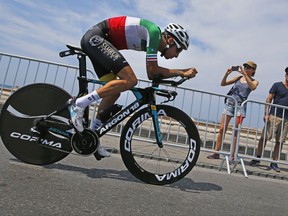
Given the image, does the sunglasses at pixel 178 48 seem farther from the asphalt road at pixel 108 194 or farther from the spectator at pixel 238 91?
the spectator at pixel 238 91

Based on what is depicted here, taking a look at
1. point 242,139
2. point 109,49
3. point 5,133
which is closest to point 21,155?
point 5,133

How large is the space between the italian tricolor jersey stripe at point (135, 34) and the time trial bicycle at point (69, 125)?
1.19ft

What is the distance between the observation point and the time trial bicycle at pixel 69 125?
2.95 m

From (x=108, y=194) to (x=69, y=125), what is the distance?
3.16 ft

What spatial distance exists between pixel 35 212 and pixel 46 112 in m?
1.51

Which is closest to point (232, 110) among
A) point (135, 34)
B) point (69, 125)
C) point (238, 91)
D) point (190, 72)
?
point (238, 91)

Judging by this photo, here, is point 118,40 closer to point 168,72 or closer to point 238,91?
point 168,72

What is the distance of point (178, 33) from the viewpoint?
303 centimetres

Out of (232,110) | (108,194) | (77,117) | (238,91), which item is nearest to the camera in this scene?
(108,194)

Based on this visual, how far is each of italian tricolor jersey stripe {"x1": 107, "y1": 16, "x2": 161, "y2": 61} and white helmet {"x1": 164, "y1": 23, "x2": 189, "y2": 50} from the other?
220mm

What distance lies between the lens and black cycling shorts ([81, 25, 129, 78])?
2881 mm

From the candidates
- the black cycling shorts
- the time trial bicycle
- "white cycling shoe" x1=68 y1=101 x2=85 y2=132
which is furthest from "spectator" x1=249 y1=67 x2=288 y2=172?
"white cycling shoe" x1=68 y1=101 x2=85 y2=132

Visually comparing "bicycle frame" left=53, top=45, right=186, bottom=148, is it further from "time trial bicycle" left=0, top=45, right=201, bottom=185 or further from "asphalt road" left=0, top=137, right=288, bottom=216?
"asphalt road" left=0, top=137, right=288, bottom=216

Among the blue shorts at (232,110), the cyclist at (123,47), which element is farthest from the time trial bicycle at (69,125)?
the blue shorts at (232,110)
